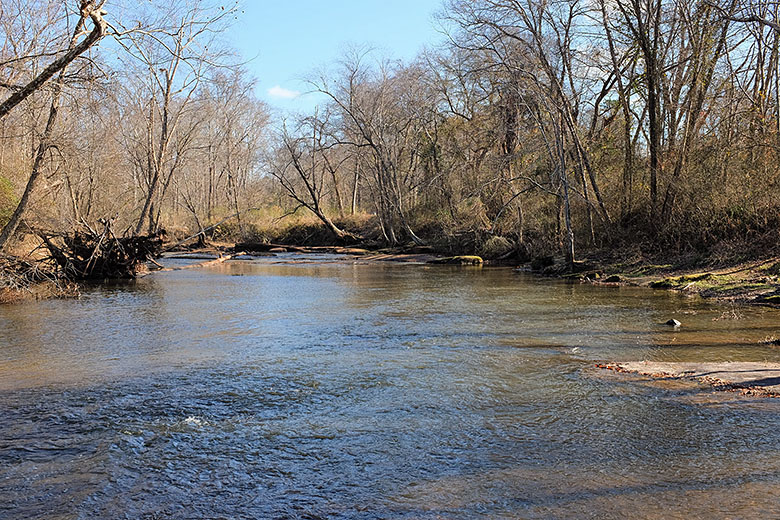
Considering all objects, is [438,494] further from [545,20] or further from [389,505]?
[545,20]

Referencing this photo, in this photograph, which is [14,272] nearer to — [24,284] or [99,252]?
[24,284]

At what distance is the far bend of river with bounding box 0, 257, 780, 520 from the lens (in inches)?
180

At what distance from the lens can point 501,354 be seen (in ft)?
30.4

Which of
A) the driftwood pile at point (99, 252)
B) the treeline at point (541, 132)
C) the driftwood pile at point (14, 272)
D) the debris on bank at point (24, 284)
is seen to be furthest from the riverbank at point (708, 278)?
the driftwood pile at point (14, 272)

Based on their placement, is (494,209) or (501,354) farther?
(494,209)

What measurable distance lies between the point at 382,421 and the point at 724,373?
14.8 ft

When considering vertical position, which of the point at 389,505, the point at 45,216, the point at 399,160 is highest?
the point at 399,160

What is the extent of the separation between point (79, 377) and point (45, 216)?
12952 millimetres

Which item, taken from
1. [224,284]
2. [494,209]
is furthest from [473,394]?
[494,209]

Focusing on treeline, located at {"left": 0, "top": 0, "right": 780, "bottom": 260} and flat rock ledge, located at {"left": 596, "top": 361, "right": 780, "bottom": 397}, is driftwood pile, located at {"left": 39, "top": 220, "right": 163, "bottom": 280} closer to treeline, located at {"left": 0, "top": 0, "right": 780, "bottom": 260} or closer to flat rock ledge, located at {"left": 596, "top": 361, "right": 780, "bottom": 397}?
treeline, located at {"left": 0, "top": 0, "right": 780, "bottom": 260}

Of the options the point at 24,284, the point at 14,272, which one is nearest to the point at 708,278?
the point at 14,272

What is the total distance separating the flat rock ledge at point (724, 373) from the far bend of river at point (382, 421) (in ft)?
1.13

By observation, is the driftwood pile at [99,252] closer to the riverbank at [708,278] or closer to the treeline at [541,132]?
the treeline at [541,132]

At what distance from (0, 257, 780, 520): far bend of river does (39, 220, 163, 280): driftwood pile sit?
7085 mm
